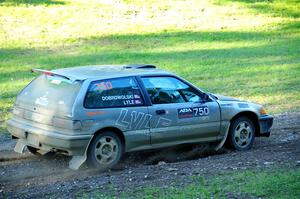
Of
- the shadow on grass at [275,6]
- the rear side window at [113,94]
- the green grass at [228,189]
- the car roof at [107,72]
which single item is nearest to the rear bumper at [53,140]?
the rear side window at [113,94]

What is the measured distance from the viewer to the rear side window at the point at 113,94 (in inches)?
432

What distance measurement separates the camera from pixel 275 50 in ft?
80.0

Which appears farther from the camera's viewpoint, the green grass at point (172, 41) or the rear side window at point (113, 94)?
the green grass at point (172, 41)

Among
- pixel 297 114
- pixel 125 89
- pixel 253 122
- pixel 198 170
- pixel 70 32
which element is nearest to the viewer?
pixel 198 170

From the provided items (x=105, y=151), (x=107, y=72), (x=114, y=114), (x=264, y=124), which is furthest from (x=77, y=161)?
(x=264, y=124)

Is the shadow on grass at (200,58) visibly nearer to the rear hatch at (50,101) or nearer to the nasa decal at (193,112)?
the nasa decal at (193,112)

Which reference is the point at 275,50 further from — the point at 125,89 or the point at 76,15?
the point at 125,89

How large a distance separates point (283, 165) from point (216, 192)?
1.76 metres

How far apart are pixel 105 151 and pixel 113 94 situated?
2.84 ft

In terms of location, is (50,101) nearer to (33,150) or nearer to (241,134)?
(33,150)

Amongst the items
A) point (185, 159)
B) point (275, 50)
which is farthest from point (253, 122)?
point (275, 50)

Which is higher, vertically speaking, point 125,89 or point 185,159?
point 125,89

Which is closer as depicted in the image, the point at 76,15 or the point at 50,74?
the point at 50,74

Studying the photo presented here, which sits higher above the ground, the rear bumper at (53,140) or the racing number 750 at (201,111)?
the racing number 750 at (201,111)
